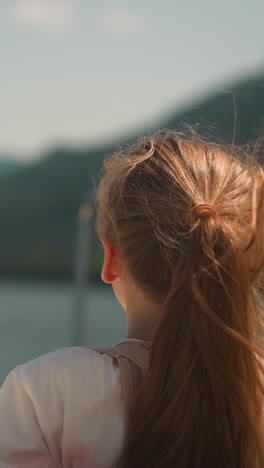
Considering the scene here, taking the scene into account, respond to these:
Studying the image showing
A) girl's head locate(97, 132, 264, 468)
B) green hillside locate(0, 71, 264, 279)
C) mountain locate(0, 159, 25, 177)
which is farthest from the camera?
mountain locate(0, 159, 25, 177)

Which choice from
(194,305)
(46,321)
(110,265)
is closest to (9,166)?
(46,321)

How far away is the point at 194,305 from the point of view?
3.18 ft

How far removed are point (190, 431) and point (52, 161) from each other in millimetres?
19580

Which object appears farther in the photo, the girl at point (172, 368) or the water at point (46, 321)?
the water at point (46, 321)

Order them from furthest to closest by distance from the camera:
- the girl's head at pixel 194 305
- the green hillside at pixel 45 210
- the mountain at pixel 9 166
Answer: the mountain at pixel 9 166
the green hillside at pixel 45 210
the girl's head at pixel 194 305

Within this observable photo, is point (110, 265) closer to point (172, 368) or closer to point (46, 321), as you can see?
point (172, 368)

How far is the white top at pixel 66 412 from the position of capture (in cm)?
99

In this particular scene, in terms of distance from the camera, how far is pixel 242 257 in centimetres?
100

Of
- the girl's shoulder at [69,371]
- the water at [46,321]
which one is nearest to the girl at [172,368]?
the girl's shoulder at [69,371]

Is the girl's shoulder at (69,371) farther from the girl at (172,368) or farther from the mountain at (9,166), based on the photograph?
the mountain at (9,166)

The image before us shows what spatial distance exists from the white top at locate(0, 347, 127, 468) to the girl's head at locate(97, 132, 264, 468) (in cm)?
3

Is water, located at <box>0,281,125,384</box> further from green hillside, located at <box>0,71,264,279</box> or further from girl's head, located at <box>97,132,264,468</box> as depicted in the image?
girl's head, located at <box>97,132,264,468</box>

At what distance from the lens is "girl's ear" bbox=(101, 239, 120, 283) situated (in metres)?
1.05

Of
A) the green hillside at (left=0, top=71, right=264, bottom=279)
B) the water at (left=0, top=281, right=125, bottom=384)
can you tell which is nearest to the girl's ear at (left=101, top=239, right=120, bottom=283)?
the water at (left=0, top=281, right=125, bottom=384)
